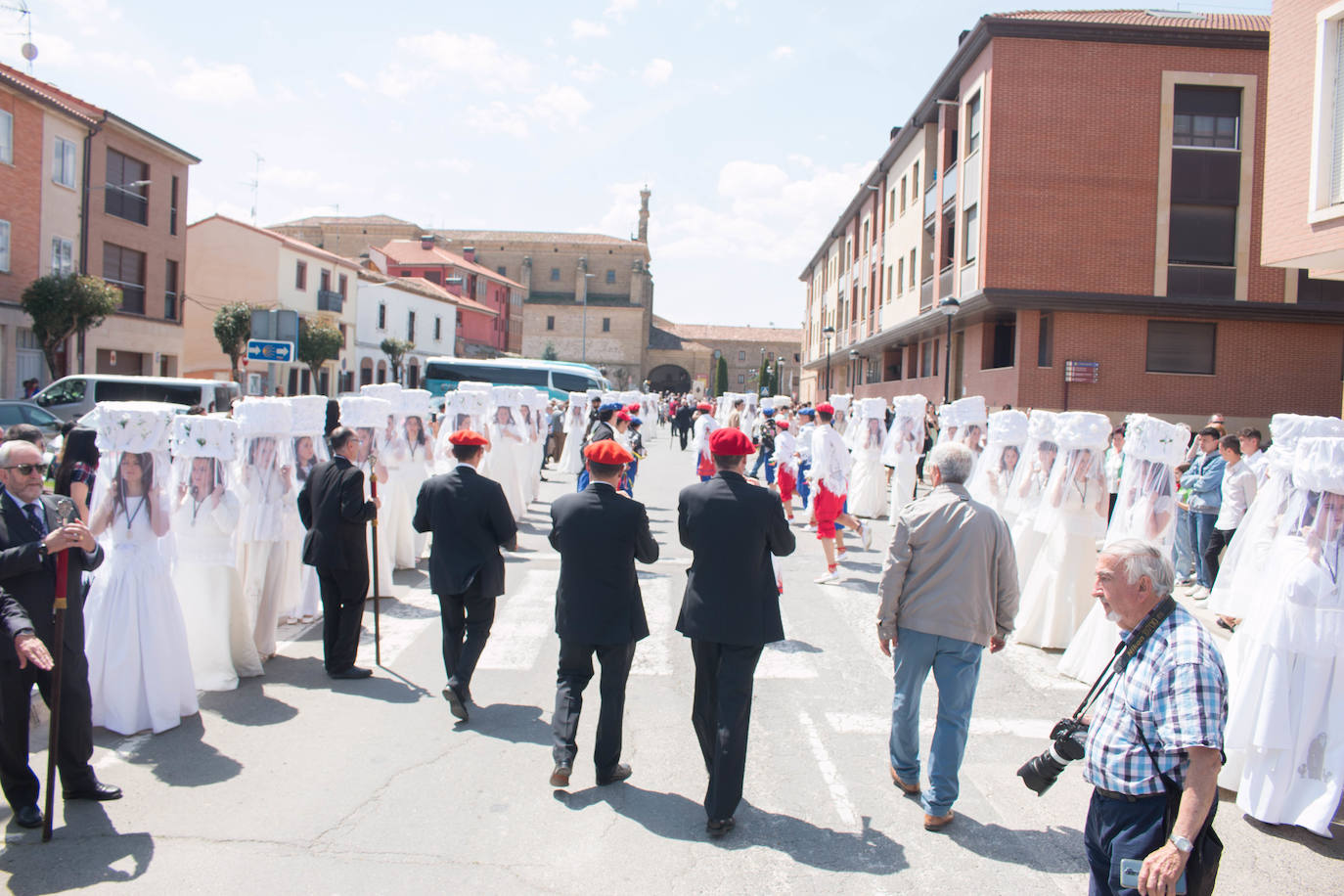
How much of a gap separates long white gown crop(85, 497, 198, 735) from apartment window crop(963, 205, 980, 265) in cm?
2315

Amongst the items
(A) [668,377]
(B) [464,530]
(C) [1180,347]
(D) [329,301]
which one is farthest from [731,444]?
(A) [668,377]

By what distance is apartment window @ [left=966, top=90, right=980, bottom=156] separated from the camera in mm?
26234

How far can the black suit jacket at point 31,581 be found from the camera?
4.39 metres

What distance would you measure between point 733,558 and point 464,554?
2183mm

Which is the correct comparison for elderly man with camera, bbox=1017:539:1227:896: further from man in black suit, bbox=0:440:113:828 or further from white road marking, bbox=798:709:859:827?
man in black suit, bbox=0:440:113:828

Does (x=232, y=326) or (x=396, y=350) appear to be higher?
(x=396, y=350)

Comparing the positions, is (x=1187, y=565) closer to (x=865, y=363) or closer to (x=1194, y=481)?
(x=1194, y=481)

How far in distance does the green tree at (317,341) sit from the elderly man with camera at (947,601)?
37.7 meters

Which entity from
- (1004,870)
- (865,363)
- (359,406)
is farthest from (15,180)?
(865,363)

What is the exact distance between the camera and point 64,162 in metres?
28.4

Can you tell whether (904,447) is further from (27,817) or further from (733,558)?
(27,817)

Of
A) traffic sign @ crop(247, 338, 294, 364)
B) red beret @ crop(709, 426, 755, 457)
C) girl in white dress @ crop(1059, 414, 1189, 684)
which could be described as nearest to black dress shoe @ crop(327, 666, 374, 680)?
red beret @ crop(709, 426, 755, 457)

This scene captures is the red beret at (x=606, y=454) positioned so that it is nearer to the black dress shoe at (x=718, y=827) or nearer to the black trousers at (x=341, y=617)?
the black dress shoe at (x=718, y=827)

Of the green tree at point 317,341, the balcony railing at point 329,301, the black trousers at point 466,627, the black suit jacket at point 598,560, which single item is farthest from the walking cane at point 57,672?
the balcony railing at point 329,301
